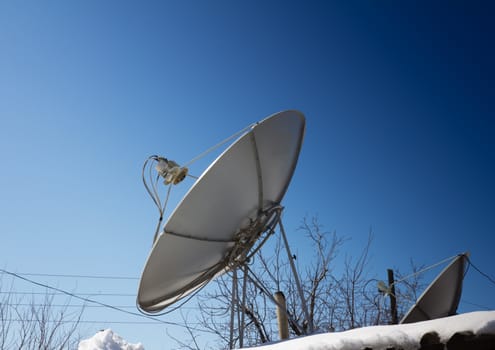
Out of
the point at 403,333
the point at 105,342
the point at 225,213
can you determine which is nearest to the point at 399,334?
the point at 403,333

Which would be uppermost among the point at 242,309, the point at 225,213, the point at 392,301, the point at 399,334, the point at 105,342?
the point at 392,301

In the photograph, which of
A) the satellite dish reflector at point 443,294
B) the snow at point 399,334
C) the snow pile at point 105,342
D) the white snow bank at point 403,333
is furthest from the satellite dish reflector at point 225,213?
the satellite dish reflector at point 443,294

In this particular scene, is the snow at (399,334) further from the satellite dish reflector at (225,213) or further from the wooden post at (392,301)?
the wooden post at (392,301)

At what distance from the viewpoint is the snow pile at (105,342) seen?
4672 millimetres

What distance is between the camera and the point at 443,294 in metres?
10.1

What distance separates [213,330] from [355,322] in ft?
16.3

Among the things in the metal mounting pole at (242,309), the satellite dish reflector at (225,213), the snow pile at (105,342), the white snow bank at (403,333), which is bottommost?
the white snow bank at (403,333)

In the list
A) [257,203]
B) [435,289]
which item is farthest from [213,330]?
[257,203]

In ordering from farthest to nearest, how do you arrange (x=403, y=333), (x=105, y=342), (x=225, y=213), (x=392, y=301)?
(x=392, y=301) < (x=225, y=213) < (x=105, y=342) < (x=403, y=333)

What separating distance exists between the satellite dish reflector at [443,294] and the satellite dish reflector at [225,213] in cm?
463

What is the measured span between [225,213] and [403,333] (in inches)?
154

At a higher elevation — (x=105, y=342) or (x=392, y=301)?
(x=392, y=301)

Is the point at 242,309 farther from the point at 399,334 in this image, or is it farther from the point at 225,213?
the point at 399,334

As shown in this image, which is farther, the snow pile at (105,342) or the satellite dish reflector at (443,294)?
the satellite dish reflector at (443,294)
